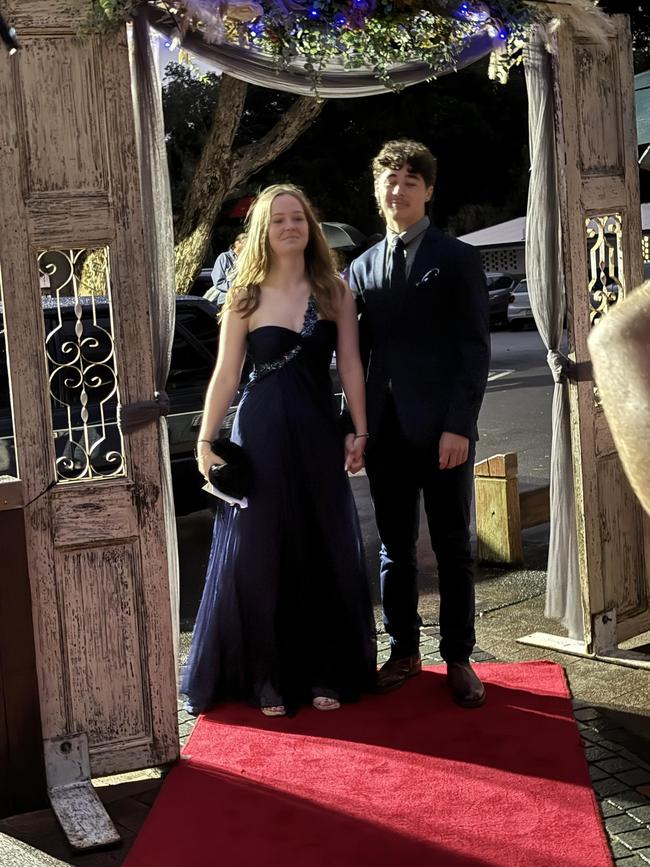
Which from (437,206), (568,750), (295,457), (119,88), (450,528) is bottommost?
(568,750)

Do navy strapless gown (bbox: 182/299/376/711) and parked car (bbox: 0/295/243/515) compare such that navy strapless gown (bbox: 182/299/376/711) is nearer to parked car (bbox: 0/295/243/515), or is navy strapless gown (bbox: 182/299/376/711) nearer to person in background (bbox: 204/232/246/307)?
parked car (bbox: 0/295/243/515)

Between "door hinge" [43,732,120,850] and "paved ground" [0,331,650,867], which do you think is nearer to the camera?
"paved ground" [0,331,650,867]

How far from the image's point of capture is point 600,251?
5.14m

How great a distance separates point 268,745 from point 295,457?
111 cm

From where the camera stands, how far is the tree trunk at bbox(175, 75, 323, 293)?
46.8 feet

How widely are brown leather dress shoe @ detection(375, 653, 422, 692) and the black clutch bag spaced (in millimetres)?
952

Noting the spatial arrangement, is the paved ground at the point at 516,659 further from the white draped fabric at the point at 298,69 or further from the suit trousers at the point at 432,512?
the white draped fabric at the point at 298,69

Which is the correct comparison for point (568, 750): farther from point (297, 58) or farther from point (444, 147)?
point (444, 147)

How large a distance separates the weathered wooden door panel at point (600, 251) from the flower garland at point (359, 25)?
290 mm

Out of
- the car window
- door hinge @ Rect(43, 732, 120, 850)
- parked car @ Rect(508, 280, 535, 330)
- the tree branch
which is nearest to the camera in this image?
door hinge @ Rect(43, 732, 120, 850)

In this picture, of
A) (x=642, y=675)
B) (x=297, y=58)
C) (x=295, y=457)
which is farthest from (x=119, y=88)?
(x=642, y=675)

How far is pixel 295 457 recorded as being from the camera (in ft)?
15.5

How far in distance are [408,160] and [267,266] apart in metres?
0.69

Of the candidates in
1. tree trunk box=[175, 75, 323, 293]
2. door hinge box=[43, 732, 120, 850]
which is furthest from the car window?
tree trunk box=[175, 75, 323, 293]
